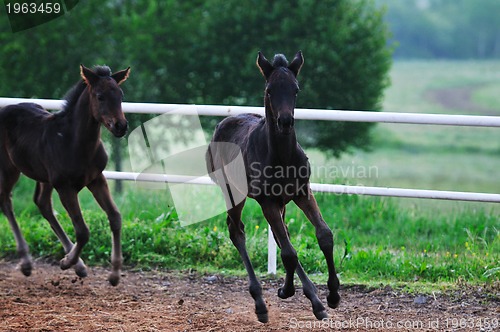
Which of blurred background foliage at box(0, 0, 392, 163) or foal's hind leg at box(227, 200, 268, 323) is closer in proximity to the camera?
foal's hind leg at box(227, 200, 268, 323)

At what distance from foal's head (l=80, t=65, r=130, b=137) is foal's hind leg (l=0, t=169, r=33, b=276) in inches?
59.1

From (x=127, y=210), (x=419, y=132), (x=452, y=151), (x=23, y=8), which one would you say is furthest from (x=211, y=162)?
(x=419, y=132)

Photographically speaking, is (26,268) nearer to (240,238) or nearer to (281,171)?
(240,238)

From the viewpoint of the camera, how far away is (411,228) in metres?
7.91

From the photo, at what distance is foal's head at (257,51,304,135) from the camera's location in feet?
15.4

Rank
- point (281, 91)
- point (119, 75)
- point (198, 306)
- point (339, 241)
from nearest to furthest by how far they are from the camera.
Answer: point (281, 91) < point (119, 75) < point (198, 306) < point (339, 241)

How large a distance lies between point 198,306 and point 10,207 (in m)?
2.09

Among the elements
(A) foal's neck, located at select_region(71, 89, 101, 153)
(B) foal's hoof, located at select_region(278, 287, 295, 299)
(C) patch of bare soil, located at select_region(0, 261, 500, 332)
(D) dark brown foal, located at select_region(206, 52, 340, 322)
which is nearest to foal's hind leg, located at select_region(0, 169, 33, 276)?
(C) patch of bare soil, located at select_region(0, 261, 500, 332)

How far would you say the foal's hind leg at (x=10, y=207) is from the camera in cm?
657

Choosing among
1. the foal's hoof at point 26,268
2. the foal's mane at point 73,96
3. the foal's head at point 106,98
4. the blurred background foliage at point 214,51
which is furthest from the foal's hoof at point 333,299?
the blurred background foliage at point 214,51

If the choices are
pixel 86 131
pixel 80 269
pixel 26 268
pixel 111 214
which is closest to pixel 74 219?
pixel 111 214

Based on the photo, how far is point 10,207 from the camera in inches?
271

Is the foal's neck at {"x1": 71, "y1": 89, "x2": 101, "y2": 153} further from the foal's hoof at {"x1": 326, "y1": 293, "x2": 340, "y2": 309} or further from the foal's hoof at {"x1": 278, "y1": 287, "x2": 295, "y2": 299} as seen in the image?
the foal's hoof at {"x1": 326, "y1": 293, "x2": 340, "y2": 309}

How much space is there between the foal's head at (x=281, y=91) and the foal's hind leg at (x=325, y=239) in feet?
1.92
